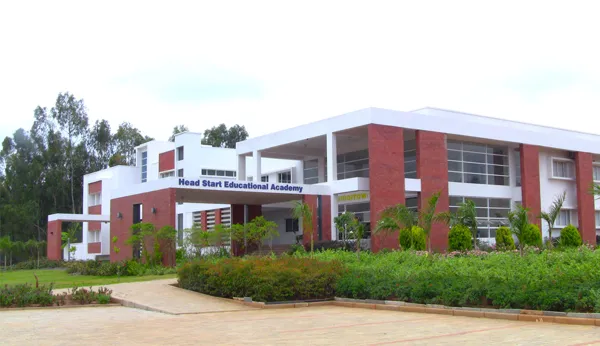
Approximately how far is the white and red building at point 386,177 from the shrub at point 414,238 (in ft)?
3.69

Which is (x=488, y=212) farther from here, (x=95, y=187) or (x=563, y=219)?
(x=95, y=187)

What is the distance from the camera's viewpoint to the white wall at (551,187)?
3731 centimetres

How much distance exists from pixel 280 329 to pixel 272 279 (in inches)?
202

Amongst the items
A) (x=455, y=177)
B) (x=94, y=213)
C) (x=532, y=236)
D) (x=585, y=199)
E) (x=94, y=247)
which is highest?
(x=455, y=177)

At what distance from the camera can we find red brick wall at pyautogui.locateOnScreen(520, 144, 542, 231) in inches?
1417

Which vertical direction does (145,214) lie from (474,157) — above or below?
below

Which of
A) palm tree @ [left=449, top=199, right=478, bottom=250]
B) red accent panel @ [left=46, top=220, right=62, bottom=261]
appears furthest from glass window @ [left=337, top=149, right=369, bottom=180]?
red accent panel @ [left=46, top=220, right=62, bottom=261]

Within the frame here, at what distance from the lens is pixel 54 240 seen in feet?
163

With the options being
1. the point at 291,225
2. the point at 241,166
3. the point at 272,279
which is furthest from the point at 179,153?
the point at 272,279

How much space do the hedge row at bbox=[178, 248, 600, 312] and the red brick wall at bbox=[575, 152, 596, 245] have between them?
2130cm

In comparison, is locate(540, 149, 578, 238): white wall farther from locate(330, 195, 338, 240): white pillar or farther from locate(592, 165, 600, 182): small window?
locate(330, 195, 338, 240): white pillar

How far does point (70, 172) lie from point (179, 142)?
2354 centimetres

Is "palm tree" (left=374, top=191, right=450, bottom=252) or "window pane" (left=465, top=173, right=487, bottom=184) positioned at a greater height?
"window pane" (left=465, top=173, right=487, bottom=184)

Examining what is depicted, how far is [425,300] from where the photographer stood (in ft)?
47.9
